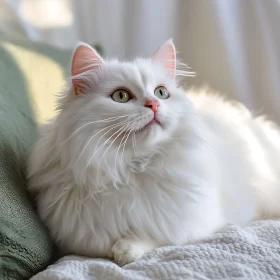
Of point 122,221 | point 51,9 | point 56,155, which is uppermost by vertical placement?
point 51,9

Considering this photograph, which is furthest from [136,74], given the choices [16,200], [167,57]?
[16,200]

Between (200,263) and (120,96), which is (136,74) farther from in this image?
(200,263)

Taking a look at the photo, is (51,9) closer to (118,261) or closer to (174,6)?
(174,6)

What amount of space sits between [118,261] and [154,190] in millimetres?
224

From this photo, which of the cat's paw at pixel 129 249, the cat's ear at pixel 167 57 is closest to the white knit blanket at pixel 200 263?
the cat's paw at pixel 129 249

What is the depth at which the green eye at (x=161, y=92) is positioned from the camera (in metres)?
1.24

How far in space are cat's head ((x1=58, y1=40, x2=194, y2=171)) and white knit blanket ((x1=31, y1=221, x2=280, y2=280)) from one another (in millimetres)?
288

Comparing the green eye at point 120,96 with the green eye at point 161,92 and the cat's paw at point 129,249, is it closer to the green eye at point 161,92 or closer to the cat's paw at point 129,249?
the green eye at point 161,92

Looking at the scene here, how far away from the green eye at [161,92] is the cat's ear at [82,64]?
0.65ft

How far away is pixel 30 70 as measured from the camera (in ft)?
5.85

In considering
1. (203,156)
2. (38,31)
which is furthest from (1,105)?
(38,31)

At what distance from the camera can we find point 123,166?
1.18m

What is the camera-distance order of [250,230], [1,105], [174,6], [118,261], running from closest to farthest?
1. [118,261]
2. [250,230]
3. [1,105]
4. [174,6]

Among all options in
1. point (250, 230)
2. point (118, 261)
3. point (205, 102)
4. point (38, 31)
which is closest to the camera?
point (118, 261)
